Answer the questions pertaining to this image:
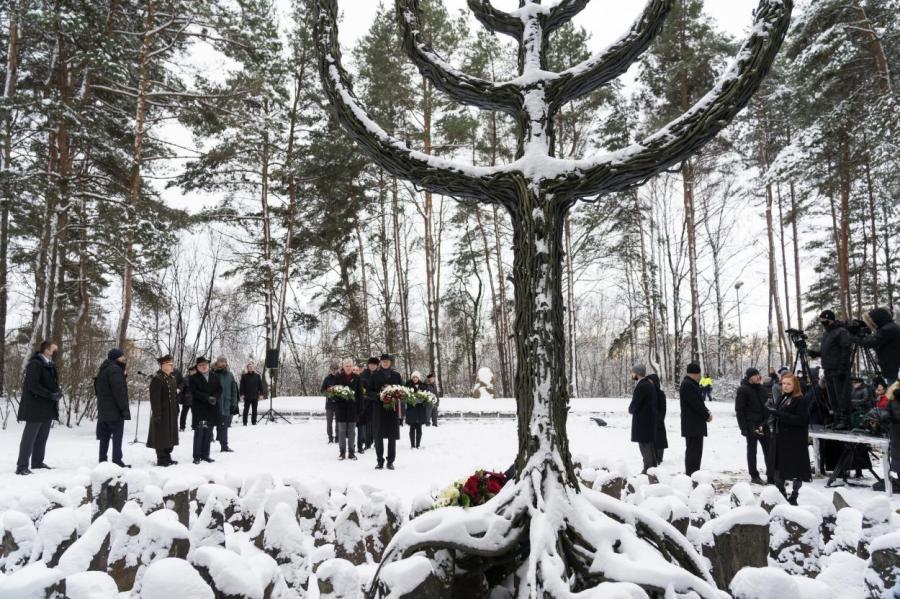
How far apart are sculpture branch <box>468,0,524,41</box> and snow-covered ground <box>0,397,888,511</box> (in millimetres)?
4369

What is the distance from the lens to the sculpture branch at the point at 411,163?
197cm

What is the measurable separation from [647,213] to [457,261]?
30.1 ft

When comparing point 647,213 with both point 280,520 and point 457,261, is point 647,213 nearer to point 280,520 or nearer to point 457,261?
point 457,261

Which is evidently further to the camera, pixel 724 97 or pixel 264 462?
pixel 264 462

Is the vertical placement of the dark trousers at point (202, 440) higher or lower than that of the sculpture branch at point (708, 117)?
lower

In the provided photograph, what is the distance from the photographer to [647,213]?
24.5 metres

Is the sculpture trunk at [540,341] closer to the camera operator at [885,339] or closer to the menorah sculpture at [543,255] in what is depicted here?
the menorah sculpture at [543,255]

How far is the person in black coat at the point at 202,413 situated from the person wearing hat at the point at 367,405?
104 inches

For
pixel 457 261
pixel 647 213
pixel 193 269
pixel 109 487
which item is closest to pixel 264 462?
pixel 109 487

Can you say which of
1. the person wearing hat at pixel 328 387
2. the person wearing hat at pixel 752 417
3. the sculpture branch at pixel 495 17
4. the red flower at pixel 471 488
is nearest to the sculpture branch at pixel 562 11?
the sculpture branch at pixel 495 17

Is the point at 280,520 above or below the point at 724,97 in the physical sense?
below

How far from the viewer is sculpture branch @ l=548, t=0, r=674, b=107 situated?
6.57 feet

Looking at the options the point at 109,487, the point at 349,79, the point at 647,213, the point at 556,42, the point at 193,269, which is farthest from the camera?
the point at 193,269

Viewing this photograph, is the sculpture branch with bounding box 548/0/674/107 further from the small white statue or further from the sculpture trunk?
the small white statue
